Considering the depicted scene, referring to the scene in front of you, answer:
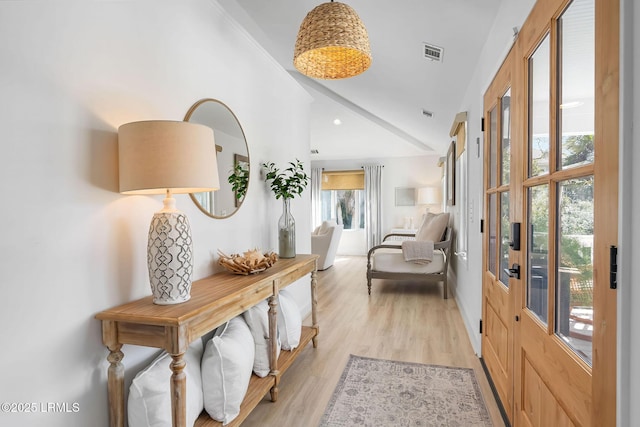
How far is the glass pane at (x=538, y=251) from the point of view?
1.30 meters

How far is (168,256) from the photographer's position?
1430 mm

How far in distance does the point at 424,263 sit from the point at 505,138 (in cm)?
279

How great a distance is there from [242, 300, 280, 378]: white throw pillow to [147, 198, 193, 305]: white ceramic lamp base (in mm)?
779

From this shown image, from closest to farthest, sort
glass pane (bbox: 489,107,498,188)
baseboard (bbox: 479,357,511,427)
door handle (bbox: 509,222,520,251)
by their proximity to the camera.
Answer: door handle (bbox: 509,222,520,251) → baseboard (bbox: 479,357,511,427) → glass pane (bbox: 489,107,498,188)

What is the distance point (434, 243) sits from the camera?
4.55m

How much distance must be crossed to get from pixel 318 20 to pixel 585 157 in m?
1.37

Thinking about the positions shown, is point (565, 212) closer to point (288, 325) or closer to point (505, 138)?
point (505, 138)

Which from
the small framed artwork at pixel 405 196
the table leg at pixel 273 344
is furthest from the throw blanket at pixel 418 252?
the small framed artwork at pixel 405 196

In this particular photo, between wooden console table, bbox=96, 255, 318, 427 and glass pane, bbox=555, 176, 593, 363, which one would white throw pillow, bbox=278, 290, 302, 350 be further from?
glass pane, bbox=555, 176, 593, 363

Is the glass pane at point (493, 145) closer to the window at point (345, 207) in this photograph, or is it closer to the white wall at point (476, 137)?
the white wall at point (476, 137)

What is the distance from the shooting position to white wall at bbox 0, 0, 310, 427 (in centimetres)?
111

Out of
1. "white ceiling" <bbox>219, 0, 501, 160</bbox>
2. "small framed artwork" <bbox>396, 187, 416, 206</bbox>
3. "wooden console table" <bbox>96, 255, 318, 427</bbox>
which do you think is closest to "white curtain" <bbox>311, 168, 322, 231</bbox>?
"small framed artwork" <bbox>396, 187, 416, 206</bbox>

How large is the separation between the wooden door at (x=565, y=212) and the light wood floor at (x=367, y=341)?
2.66 ft

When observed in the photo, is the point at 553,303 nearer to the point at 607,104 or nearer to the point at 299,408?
the point at 607,104
